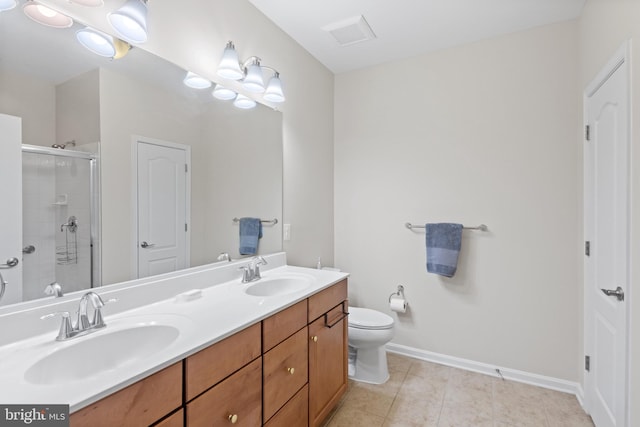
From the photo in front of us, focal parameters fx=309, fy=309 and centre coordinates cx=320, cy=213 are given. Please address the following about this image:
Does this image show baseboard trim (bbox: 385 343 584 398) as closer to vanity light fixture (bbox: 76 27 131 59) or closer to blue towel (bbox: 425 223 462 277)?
blue towel (bbox: 425 223 462 277)

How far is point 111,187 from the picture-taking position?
1.27 meters

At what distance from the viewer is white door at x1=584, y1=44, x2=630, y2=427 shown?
4.65 ft

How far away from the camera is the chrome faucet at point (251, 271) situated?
5.87 feet

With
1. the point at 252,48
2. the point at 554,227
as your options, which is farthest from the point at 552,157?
the point at 252,48

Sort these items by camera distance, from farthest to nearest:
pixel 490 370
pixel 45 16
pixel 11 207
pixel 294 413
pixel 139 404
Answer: pixel 490 370 → pixel 294 413 → pixel 45 16 → pixel 11 207 → pixel 139 404

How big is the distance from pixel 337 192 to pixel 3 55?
2330 millimetres

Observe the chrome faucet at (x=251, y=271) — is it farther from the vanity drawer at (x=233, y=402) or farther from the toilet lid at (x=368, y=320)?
the toilet lid at (x=368, y=320)

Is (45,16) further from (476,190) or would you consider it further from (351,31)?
(476,190)

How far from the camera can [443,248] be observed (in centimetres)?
238

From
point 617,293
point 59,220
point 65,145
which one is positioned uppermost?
point 65,145

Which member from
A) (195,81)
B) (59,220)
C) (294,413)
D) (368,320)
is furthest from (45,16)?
(368,320)

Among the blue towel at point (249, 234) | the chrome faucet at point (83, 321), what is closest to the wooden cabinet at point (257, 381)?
the chrome faucet at point (83, 321)

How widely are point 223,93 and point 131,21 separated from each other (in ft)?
1.90

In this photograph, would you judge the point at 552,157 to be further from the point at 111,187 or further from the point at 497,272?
the point at 111,187
